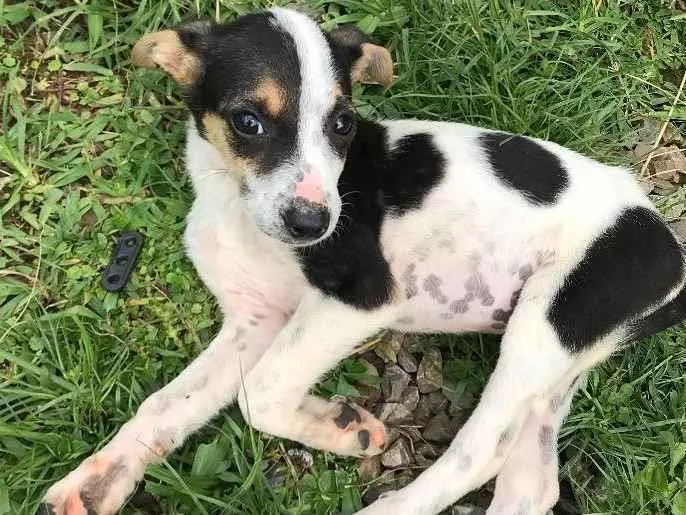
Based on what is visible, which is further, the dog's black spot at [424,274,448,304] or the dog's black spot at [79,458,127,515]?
the dog's black spot at [424,274,448,304]

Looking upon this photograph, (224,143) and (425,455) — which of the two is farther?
(425,455)

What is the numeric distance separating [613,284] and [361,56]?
1645 millimetres

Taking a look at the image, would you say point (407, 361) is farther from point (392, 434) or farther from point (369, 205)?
point (369, 205)

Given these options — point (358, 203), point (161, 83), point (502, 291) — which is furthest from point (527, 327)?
point (161, 83)

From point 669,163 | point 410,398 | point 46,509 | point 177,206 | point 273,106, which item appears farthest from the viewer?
point 669,163

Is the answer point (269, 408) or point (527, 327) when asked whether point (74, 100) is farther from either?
point (527, 327)

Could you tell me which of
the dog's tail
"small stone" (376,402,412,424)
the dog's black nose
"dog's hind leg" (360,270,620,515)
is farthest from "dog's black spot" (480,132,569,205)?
"small stone" (376,402,412,424)

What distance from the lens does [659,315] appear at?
3.71 metres

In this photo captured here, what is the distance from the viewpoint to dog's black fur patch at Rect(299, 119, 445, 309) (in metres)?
3.59

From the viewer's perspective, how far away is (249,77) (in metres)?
3.38

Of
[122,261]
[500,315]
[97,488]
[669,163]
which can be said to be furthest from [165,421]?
[669,163]

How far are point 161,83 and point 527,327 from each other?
2.52m

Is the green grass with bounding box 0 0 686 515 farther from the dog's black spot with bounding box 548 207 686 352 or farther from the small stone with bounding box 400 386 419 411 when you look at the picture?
the dog's black spot with bounding box 548 207 686 352

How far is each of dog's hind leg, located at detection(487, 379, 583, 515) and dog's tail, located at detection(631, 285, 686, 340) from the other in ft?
1.45
